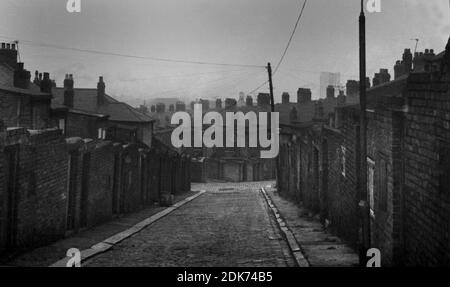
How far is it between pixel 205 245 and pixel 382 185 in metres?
5.35

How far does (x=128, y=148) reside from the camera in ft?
68.6

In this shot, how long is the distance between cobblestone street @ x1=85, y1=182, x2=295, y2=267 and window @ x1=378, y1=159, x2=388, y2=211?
101 inches

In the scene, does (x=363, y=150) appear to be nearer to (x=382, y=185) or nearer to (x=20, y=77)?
(x=382, y=185)

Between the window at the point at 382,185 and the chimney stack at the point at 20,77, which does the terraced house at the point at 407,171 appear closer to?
the window at the point at 382,185

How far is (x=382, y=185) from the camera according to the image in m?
9.62

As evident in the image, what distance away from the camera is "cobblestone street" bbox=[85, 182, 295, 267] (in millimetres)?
10719

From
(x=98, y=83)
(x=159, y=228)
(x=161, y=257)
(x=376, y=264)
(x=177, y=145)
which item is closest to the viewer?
(x=376, y=264)

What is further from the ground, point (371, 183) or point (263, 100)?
point (263, 100)

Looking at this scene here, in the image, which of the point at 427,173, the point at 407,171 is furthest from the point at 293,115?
the point at 427,173

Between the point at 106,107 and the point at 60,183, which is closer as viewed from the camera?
the point at 60,183

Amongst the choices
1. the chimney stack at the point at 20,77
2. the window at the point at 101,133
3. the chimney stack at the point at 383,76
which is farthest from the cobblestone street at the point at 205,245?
the chimney stack at the point at 383,76

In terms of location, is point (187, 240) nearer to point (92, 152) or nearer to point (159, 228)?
point (159, 228)
